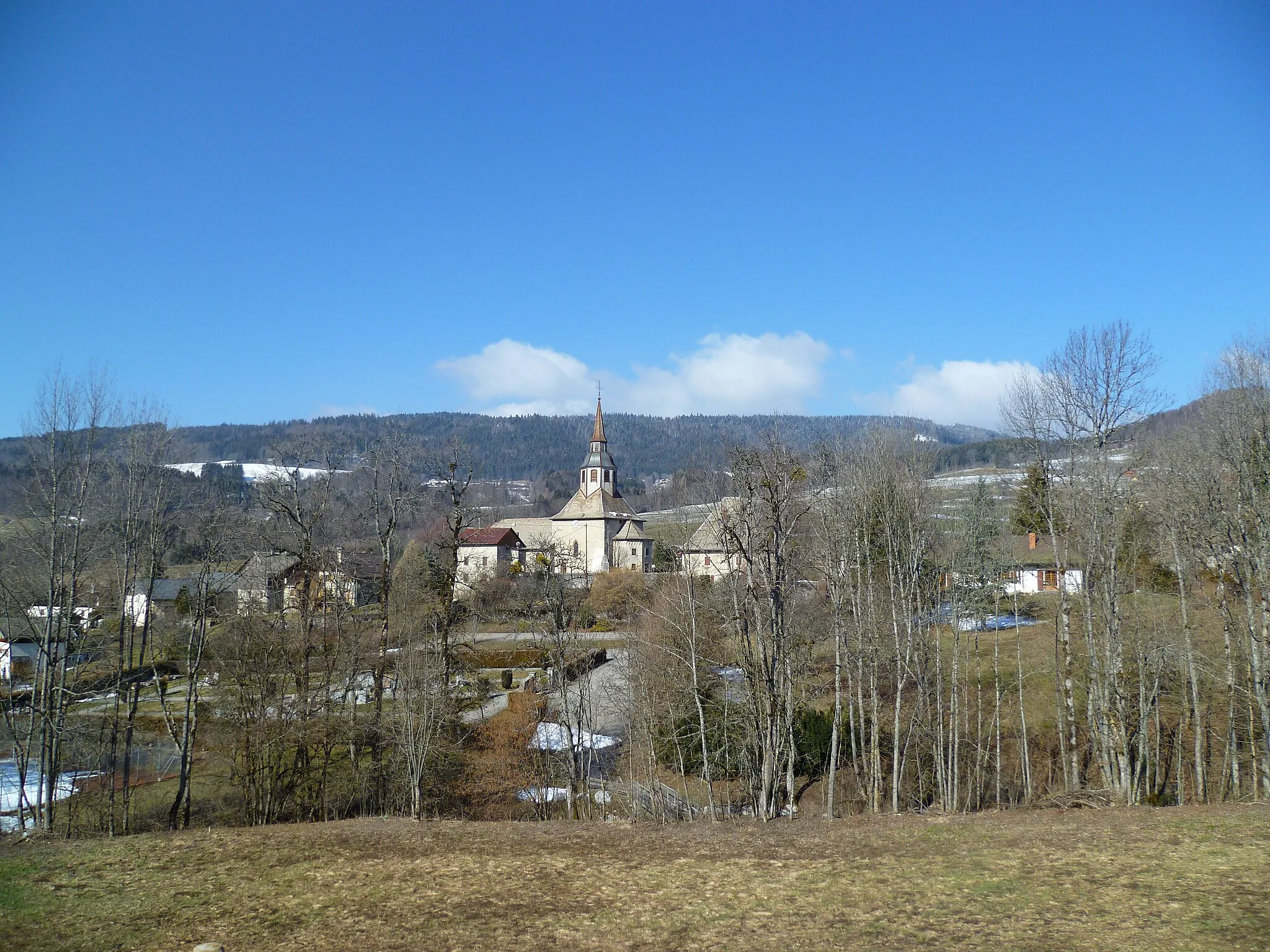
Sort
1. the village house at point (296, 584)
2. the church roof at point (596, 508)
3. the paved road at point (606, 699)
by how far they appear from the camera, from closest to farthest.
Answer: the village house at point (296, 584), the paved road at point (606, 699), the church roof at point (596, 508)

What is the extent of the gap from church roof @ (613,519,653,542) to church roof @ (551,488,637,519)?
0.72 m

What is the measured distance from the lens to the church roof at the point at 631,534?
228ft

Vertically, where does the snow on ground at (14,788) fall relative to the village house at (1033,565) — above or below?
below

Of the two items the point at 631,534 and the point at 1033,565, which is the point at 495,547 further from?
the point at 1033,565

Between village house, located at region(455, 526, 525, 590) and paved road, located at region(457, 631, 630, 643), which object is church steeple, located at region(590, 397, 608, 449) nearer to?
village house, located at region(455, 526, 525, 590)

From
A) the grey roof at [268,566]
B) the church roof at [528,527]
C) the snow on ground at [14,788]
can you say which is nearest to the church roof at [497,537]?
the church roof at [528,527]

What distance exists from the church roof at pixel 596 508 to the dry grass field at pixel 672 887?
189ft

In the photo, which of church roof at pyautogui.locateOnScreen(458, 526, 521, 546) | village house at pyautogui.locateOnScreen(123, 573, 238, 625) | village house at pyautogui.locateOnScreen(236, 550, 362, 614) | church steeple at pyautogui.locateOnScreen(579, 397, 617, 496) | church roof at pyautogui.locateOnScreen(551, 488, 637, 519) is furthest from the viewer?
church steeple at pyautogui.locateOnScreen(579, 397, 617, 496)

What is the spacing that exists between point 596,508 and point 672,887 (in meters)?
61.3

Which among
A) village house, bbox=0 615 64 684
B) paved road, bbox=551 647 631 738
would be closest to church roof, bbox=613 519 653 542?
paved road, bbox=551 647 631 738

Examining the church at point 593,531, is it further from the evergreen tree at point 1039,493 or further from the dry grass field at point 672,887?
the dry grass field at point 672,887

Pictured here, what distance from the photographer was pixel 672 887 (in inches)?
390

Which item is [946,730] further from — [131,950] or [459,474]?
[131,950]

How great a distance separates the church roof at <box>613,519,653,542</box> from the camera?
69.6 meters
